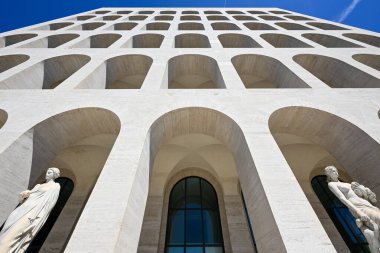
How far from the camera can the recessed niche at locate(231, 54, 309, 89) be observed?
1014 centimetres

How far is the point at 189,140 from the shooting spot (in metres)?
11.1

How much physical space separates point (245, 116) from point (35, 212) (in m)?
5.67

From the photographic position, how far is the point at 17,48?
12.4 meters

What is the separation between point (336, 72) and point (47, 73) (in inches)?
563

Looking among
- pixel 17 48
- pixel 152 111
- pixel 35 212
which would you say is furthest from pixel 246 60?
pixel 17 48

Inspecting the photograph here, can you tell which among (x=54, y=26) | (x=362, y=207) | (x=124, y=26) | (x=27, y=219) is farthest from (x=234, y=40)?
(x=27, y=219)

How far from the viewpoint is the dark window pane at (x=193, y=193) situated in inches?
405

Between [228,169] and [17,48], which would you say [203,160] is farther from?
[17,48]

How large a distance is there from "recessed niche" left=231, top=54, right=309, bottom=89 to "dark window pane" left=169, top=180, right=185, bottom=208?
6.70m

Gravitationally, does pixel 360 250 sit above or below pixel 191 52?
below

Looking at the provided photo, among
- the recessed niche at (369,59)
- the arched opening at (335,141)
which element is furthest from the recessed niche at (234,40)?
the arched opening at (335,141)

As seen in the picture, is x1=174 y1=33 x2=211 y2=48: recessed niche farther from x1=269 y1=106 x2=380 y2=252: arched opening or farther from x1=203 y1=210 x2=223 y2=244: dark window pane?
x1=203 y1=210 x2=223 y2=244: dark window pane

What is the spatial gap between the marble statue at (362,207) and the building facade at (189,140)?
2.30 feet

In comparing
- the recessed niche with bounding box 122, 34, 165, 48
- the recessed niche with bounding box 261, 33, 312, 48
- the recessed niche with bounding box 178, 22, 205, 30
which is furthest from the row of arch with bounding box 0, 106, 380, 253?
the recessed niche with bounding box 178, 22, 205, 30
